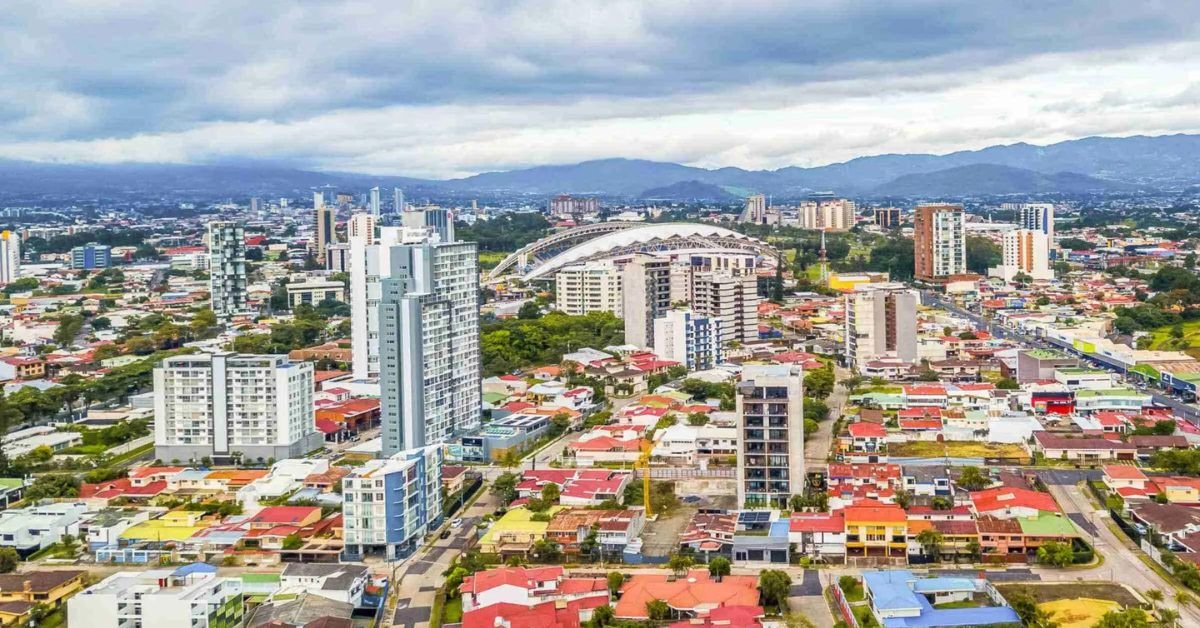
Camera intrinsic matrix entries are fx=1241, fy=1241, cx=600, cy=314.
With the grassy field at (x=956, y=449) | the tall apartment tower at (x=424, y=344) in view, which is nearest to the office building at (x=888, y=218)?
the grassy field at (x=956, y=449)

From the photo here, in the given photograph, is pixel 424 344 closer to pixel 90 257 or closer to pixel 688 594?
pixel 688 594

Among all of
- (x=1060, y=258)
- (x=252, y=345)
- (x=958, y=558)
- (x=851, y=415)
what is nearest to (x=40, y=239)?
(x=252, y=345)

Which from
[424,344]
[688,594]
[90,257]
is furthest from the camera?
[90,257]

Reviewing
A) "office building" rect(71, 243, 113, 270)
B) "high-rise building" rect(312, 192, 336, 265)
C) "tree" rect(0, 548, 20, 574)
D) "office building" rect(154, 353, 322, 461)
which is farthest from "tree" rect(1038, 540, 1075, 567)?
"office building" rect(71, 243, 113, 270)

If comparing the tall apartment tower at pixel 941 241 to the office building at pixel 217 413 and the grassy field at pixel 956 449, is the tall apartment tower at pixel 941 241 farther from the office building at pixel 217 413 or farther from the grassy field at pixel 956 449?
the office building at pixel 217 413

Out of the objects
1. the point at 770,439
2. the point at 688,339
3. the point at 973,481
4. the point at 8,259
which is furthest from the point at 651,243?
the point at 770,439

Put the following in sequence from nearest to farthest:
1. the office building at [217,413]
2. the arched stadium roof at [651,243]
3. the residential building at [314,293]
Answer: the office building at [217,413] → the residential building at [314,293] → the arched stadium roof at [651,243]

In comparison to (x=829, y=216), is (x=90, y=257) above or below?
below

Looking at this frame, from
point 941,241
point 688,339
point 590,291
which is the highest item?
point 941,241
